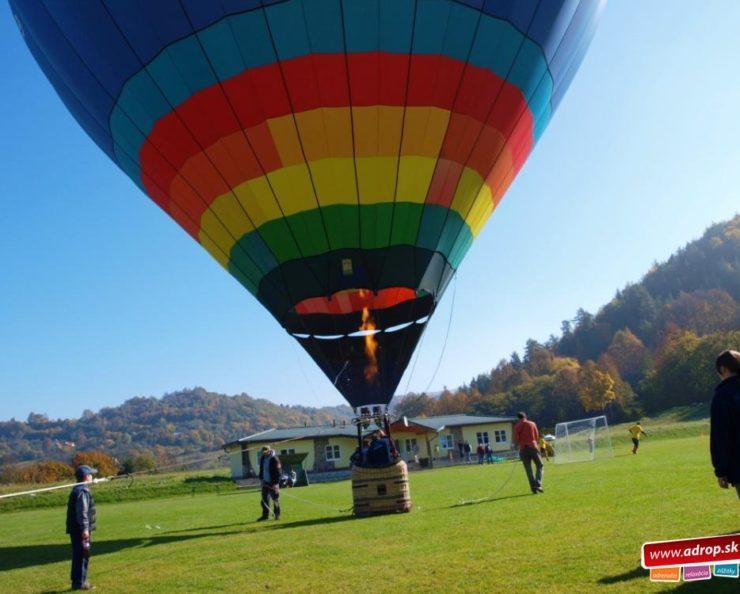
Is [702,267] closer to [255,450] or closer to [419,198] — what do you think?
[255,450]

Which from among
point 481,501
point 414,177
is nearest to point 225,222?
point 414,177

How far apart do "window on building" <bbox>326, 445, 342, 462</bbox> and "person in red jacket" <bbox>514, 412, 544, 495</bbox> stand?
36.0 metres

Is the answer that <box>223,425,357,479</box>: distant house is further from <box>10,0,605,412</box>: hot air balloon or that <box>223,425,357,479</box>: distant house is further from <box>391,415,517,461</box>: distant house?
<box>10,0,605,412</box>: hot air balloon

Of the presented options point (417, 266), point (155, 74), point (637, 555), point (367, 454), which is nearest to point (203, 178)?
point (155, 74)

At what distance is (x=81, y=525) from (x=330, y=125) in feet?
18.5

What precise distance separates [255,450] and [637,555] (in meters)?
41.2

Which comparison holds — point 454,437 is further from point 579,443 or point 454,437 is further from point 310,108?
point 310,108

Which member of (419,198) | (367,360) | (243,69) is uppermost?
(243,69)

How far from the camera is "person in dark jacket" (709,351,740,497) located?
4273 millimetres

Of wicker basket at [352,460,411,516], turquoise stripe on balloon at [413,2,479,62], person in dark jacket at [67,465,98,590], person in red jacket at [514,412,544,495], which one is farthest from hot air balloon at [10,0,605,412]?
person in dark jacket at [67,465,98,590]

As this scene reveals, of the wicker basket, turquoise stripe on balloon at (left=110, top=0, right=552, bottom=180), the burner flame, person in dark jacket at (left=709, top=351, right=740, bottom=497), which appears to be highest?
turquoise stripe on balloon at (left=110, top=0, right=552, bottom=180)

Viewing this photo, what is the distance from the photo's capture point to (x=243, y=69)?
829cm

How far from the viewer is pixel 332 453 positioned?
45.3m

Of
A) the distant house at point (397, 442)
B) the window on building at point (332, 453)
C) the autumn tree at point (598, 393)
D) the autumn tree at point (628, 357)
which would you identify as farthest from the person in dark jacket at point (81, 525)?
the autumn tree at point (628, 357)
